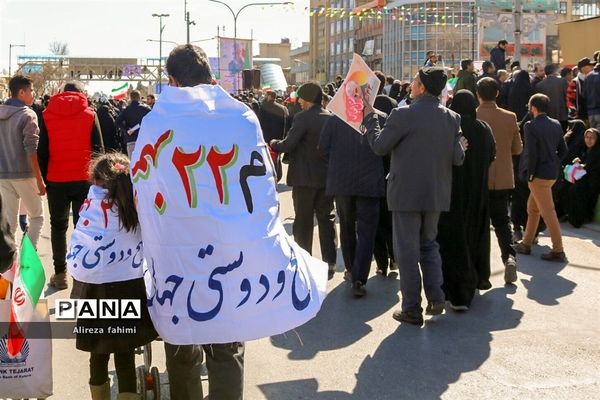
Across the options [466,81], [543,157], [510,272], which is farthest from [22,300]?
[466,81]

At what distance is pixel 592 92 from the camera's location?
43.5 ft

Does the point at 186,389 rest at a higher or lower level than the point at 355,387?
higher

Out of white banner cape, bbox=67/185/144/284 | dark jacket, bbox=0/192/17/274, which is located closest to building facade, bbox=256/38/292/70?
white banner cape, bbox=67/185/144/284

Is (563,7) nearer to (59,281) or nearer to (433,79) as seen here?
(433,79)

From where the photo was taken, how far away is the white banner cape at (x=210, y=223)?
130 inches

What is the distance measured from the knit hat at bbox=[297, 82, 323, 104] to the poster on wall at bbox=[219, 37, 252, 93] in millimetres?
26390

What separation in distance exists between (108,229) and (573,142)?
30.0 feet

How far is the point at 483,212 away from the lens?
277 inches

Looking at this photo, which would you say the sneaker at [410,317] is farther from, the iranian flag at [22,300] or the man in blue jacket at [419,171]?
the iranian flag at [22,300]

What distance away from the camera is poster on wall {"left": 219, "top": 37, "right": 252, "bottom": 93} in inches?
1350

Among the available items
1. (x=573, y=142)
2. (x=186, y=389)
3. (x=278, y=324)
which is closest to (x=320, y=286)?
(x=278, y=324)

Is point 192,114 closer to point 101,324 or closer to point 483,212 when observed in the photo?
point 101,324

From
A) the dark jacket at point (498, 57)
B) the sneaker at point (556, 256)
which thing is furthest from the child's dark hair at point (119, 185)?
the dark jacket at point (498, 57)

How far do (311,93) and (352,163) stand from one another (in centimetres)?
108
